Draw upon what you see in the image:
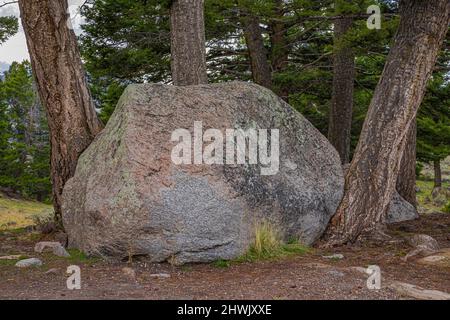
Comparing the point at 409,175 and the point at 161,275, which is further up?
the point at 409,175

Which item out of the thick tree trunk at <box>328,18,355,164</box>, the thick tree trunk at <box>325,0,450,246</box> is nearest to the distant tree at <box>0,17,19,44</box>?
the thick tree trunk at <box>328,18,355,164</box>

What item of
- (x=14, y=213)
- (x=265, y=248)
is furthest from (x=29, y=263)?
(x=14, y=213)

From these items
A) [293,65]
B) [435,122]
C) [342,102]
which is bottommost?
[342,102]

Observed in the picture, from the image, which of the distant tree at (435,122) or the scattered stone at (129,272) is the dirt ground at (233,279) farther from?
the distant tree at (435,122)

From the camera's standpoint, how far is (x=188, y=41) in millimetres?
7605

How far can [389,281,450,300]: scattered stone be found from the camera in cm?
420

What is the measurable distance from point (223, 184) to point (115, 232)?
1.28m

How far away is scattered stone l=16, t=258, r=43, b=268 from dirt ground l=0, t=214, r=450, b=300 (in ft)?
0.33

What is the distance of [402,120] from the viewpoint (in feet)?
22.6

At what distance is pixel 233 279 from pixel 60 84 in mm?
4157

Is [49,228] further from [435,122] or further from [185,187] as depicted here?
[435,122]

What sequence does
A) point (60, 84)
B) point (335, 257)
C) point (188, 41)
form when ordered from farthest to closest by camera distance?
1. point (188, 41)
2. point (60, 84)
3. point (335, 257)
